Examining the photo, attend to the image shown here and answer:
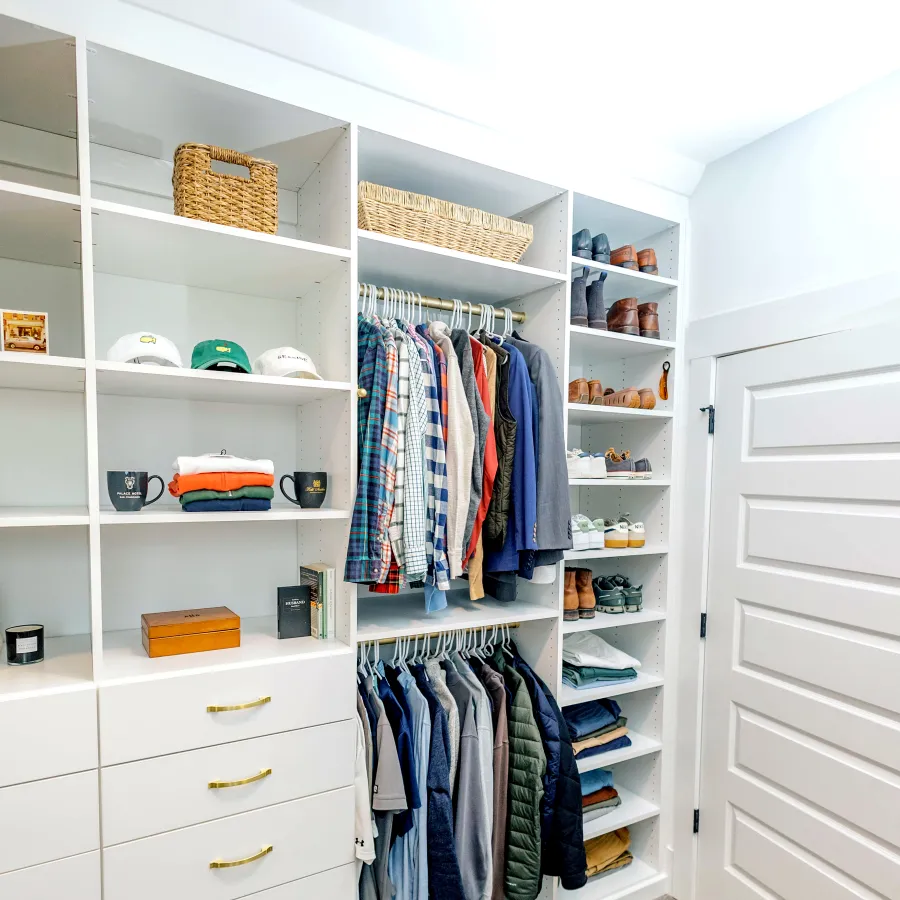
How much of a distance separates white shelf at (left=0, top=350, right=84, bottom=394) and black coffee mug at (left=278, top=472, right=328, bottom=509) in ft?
1.83

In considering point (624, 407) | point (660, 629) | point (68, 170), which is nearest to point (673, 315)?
point (624, 407)

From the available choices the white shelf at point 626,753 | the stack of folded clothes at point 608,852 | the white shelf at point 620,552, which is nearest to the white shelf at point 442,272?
the white shelf at point 620,552

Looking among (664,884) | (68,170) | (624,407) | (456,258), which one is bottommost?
(664,884)

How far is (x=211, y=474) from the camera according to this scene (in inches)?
59.2

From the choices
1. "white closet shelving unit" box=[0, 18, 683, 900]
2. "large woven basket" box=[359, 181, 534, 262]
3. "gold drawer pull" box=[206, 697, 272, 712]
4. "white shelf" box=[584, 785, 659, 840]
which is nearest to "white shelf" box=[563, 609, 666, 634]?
"white closet shelving unit" box=[0, 18, 683, 900]

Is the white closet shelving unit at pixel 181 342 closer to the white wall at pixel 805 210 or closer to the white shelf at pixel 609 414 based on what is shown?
the white shelf at pixel 609 414

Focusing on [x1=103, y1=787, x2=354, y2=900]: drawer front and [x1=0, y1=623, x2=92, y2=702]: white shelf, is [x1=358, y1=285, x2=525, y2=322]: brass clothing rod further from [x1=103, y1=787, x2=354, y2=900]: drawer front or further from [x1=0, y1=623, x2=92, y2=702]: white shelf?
[x1=103, y1=787, x2=354, y2=900]: drawer front

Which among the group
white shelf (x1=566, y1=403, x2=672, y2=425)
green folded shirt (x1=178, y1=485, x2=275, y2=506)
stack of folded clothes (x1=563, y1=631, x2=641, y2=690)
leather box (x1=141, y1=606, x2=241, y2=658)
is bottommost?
stack of folded clothes (x1=563, y1=631, x2=641, y2=690)

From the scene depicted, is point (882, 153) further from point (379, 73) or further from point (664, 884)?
point (664, 884)

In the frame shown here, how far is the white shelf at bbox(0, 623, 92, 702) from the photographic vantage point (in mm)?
1309

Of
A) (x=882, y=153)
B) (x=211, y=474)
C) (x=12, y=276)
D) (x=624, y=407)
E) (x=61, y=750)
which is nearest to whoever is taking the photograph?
(x=61, y=750)

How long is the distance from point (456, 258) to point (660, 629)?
158 cm

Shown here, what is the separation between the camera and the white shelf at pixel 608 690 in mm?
2117

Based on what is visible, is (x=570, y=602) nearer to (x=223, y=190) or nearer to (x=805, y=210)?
(x=805, y=210)
